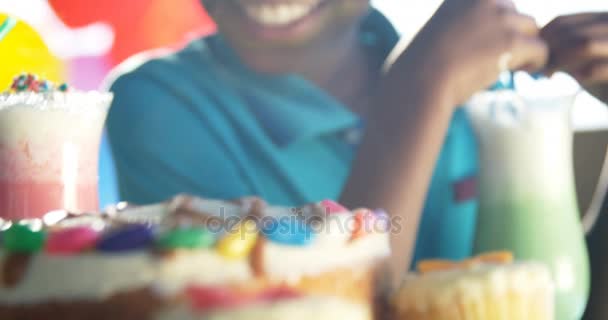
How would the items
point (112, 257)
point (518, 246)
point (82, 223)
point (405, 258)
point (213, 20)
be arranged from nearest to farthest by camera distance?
point (112, 257) < point (82, 223) < point (518, 246) < point (405, 258) < point (213, 20)

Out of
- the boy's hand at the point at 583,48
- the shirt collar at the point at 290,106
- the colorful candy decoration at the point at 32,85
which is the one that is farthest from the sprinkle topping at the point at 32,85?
the boy's hand at the point at 583,48

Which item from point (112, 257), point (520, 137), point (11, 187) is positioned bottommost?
point (520, 137)

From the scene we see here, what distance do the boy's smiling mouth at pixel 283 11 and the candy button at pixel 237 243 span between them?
63 centimetres

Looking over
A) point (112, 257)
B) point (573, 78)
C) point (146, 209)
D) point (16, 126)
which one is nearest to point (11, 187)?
point (16, 126)

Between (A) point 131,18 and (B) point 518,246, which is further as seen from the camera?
(A) point 131,18

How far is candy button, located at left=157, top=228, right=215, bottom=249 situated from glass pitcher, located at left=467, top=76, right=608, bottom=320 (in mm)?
522

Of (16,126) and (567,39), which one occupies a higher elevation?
(16,126)

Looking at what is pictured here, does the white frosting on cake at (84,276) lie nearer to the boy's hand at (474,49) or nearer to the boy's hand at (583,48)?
the boy's hand at (474,49)

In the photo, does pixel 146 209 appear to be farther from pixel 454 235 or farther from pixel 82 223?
pixel 454 235

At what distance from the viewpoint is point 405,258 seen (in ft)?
3.64

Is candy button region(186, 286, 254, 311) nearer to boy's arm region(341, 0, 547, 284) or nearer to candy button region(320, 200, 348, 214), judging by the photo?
candy button region(320, 200, 348, 214)

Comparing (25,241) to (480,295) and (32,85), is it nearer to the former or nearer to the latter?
(480,295)

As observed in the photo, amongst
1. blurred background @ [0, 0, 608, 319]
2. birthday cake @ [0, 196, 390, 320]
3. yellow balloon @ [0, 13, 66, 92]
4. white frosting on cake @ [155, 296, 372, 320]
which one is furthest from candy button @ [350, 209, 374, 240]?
yellow balloon @ [0, 13, 66, 92]

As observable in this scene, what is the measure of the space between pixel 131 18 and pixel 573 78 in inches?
27.7
